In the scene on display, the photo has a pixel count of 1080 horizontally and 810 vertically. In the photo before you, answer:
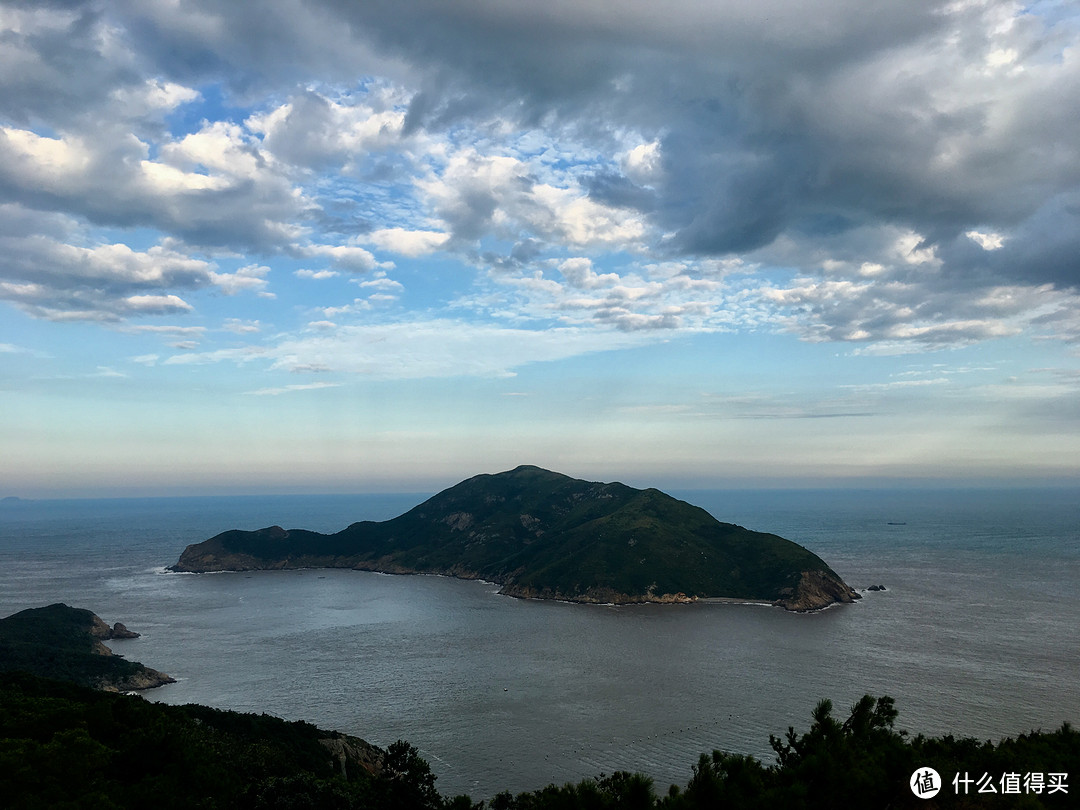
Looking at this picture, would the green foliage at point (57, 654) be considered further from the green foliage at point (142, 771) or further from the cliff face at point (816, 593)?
the cliff face at point (816, 593)

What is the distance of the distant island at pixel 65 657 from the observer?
314 ft

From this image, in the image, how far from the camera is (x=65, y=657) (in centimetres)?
10069

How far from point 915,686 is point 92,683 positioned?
11981 cm

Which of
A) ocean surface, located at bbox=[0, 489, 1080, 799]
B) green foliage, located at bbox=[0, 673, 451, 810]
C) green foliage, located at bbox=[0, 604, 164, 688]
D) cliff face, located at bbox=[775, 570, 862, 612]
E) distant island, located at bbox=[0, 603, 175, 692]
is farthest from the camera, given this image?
cliff face, located at bbox=[775, 570, 862, 612]

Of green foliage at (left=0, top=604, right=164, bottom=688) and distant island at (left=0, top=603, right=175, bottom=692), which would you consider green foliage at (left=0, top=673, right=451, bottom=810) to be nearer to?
distant island at (left=0, top=603, right=175, bottom=692)

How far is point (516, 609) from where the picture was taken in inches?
6176

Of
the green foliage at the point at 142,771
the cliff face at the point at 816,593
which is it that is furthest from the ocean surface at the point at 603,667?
the green foliage at the point at 142,771

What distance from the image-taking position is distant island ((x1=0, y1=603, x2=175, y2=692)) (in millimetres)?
95688

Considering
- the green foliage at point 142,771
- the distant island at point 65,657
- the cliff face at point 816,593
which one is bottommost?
the distant island at point 65,657

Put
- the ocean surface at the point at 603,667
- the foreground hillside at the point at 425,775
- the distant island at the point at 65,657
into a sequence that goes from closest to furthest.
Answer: the foreground hillside at the point at 425,775 → the ocean surface at the point at 603,667 → the distant island at the point at 65,657

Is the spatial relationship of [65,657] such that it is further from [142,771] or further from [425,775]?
[425,775]

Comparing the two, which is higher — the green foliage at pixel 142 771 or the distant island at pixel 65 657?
the green foliage at pixel 142 771

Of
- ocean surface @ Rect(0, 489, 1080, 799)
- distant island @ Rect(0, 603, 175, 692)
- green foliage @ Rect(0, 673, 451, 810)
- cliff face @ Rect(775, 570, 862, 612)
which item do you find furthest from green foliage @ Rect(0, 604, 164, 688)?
cliff face @ Rect(775, 570, 862, 612)

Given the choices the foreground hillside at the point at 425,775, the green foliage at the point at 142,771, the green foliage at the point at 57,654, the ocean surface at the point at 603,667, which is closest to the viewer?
the foreground hillside at the point at 425,775
